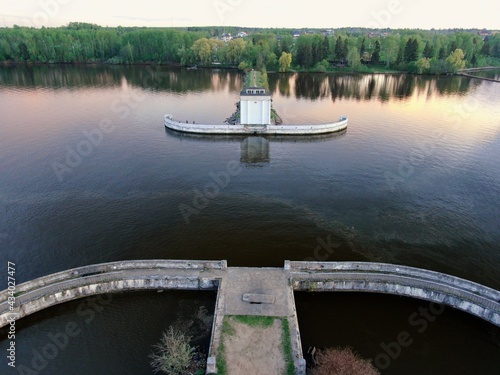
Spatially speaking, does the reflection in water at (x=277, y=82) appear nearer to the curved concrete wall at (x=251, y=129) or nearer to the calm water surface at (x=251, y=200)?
the calm water surface at (x=251, y=200)

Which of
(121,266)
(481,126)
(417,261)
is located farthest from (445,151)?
(121,266)

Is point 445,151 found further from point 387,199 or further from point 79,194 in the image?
point 79,194

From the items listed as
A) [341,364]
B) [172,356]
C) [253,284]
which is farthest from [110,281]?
[341,364]

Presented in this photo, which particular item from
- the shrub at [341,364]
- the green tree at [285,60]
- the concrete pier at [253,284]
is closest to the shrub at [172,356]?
the concrete pier at [253,284]

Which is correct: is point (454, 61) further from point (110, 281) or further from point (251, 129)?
point (110, 281)

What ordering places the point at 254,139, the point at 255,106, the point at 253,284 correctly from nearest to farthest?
the point at 253,284
the point at 254,139
the point at 255,106

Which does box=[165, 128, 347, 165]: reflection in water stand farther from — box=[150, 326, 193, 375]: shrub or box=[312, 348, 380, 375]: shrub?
box=[312, 348, 380, 375]: shrub

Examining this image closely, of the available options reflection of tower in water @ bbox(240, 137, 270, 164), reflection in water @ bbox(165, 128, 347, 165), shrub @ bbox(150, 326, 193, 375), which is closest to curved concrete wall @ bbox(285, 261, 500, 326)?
shrub @ bbox(150, 326, 193, 375)
